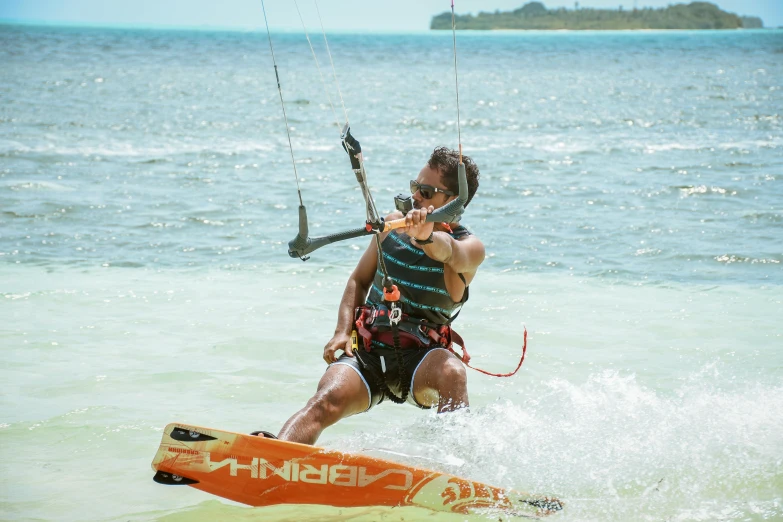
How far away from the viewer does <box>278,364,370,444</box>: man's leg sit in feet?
14.3

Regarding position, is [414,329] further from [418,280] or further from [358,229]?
[358,229]

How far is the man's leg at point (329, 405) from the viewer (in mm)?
4355

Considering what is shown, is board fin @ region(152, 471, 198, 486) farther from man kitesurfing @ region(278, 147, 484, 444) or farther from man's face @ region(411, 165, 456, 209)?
man's face @ region(411, 165, 456, 209)

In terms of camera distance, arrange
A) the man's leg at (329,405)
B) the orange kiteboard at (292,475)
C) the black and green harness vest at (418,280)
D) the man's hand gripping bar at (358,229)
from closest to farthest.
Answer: the man's hand gripping bar at (358,229) < the orange kiteboard at (292,475) < the man's leg at (329,405) < the black and green harness vest at (418,280)

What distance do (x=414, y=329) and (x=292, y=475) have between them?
1048mm

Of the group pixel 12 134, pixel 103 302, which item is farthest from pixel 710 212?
pixel 12 134

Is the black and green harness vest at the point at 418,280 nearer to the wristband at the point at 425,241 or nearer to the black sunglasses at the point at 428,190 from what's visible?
the black sunglasses at the point at 428,190

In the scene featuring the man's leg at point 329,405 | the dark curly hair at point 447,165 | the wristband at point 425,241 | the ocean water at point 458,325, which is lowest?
the ocean water at point 458,325

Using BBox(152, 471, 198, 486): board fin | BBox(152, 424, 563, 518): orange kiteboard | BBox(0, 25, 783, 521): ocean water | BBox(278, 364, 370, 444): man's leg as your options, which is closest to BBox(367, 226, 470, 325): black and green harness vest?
BBox(278, 364, 370, 444): man's leg

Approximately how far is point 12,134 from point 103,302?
11.7m

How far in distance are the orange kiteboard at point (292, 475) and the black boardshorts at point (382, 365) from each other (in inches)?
23.5

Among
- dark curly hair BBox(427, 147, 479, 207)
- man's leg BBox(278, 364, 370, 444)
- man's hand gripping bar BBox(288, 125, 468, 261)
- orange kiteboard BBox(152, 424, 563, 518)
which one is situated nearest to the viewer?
man's hand gripping bar BBox(288, 125, 468, 261)

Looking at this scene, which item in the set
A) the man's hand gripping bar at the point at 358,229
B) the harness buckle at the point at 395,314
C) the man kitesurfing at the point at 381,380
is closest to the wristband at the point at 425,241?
the man kitesurfing at the point at 381,380

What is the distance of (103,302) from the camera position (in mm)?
8039
